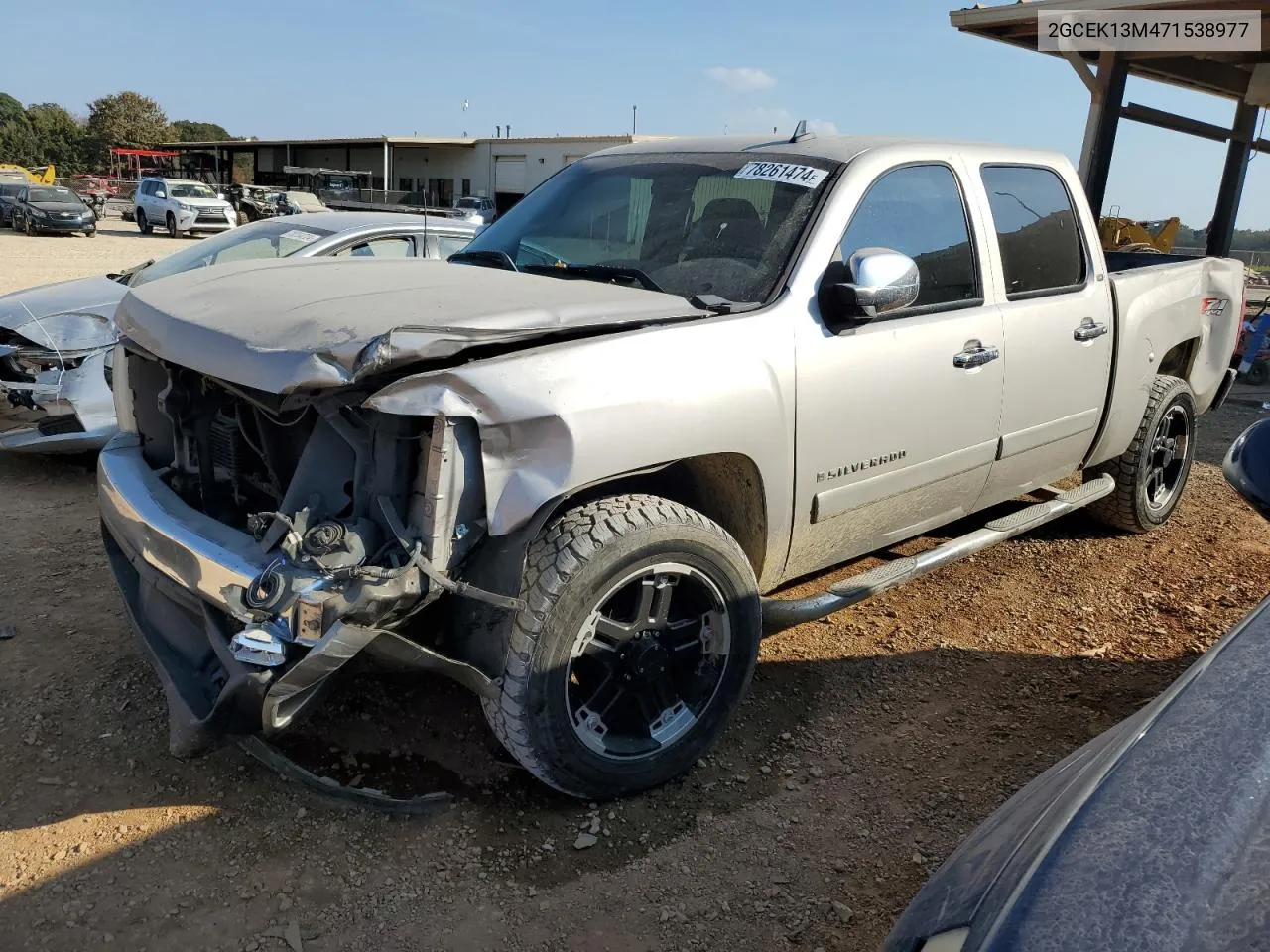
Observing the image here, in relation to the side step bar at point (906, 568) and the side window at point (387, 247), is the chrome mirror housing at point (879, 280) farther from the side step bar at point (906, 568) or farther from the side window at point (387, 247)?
the side window at point (387, 247)

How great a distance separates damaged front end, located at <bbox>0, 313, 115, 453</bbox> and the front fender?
3507mm

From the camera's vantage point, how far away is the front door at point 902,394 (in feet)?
10.4

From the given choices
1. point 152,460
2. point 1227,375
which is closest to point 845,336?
point 152,460

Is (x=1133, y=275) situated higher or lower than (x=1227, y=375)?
higher

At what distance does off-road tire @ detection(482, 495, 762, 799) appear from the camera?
2584 millimetres

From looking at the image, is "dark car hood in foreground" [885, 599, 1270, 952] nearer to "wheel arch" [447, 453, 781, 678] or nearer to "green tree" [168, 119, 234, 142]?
"wheel arch" [447, 453, 781, 678]

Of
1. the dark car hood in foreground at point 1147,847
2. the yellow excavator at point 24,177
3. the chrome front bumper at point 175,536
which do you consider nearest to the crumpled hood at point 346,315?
the chrome front bumper at point 175,536

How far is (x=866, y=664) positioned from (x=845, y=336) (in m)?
1.39

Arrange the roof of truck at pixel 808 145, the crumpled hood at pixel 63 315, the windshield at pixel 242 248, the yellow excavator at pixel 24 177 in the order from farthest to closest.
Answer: the yellow excavator at pixel 24 177, the windshield at pixel 242 248, the crumpled hood at pixel 63 315, the roof of truck at pixel 808 145

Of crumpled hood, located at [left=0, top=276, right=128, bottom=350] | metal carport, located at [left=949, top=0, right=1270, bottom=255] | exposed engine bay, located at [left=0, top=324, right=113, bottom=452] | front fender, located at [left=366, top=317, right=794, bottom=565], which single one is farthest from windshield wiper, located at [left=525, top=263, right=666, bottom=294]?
metal carport, located at [left=949, top=0, right=1270, bottom=255]

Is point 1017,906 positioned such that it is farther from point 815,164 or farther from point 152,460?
point 152,460

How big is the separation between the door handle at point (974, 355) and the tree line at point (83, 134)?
247 feet

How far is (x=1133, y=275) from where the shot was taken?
4703 millimetres

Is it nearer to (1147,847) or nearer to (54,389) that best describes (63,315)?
(54,389)
